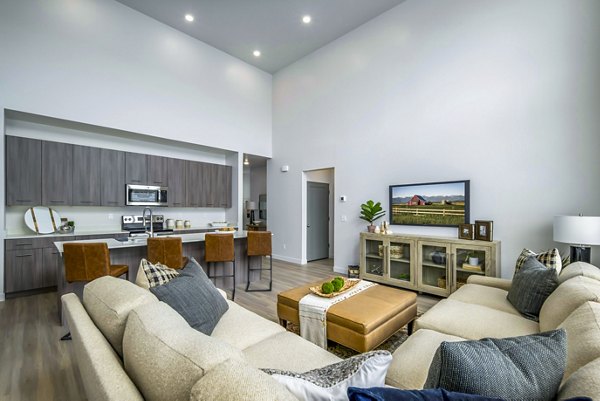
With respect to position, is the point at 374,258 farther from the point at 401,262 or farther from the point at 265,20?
the point at 265,20

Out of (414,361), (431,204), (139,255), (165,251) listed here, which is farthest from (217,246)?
(431,204)

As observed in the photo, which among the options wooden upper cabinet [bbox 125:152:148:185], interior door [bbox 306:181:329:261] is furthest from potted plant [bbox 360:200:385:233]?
wooden upper cabinet [bbox 125:152:148:185]

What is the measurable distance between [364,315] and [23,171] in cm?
519

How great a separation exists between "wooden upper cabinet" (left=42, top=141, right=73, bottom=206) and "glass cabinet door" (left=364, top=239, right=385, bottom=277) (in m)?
5.08

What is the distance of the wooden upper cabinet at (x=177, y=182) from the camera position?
5.50 m

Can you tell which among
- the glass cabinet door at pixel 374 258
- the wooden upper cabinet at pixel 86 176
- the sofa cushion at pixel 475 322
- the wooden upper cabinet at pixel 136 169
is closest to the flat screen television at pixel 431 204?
the glass cabinet door at pixel 374 258

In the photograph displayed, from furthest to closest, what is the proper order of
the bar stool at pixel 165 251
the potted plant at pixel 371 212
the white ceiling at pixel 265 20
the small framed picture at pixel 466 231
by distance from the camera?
the potted plant at pixel 371 212
the white ceiling at pixel 265 20
the small framed picture at pixel 466 231
the bar stool at pixel 165 251

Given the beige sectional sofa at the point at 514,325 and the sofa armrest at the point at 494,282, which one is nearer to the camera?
the beige sectional sofa at the point at 514,325

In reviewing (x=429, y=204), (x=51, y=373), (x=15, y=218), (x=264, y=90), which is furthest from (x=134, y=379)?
(x=264, y=90)

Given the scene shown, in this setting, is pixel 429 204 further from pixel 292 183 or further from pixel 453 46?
pixel 292 183

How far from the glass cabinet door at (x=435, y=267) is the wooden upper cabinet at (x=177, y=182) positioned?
15.7 ft

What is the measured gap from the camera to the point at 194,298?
1.68 m

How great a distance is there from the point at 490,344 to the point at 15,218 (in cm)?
609

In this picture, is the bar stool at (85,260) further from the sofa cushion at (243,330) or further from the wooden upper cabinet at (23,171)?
the wooden upper cabinet at (23,171)
